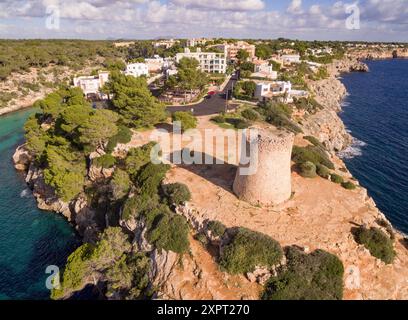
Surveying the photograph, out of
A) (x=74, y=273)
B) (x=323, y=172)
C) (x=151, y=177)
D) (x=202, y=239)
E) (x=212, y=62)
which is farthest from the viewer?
(x=212, y=62)

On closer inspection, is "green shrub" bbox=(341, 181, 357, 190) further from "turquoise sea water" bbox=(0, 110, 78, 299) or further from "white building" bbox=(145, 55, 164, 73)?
"white building" bbox=(145, 55, 164, 73)

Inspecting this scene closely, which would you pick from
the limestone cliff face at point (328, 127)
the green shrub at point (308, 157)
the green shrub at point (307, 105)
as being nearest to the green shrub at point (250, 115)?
the limestone cliff face at point (328, 127)

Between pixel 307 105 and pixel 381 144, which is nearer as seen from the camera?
pixel 381 144

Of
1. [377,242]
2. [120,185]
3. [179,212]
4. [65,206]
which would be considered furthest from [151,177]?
[377,242]

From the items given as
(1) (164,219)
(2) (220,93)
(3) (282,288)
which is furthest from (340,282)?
(2) (220,93)

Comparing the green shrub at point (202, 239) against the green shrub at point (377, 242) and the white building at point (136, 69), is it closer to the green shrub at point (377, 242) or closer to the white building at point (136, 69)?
the green shrub at point (377, 242)

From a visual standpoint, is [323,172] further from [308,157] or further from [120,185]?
[120,185]

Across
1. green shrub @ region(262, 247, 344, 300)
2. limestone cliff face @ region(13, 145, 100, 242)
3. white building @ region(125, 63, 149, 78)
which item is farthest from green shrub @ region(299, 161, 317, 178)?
white building @ region(125, 63, 149, 78)
